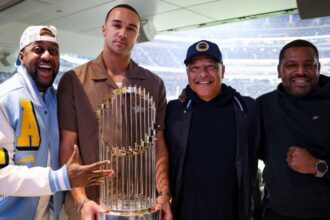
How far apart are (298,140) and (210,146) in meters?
0.46

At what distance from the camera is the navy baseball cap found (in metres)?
1.82

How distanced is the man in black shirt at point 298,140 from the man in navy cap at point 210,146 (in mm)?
112

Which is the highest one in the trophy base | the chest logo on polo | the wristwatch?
the chest logo on polo

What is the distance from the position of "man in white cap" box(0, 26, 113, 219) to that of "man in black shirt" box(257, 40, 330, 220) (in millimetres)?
932

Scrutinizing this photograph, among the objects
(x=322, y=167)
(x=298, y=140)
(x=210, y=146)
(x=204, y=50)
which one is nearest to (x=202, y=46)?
(x=204, y=50)

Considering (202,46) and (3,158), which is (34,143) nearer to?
(3,158)

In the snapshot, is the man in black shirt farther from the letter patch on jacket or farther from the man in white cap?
the letter patch on jacket

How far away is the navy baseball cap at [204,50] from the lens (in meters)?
1.82

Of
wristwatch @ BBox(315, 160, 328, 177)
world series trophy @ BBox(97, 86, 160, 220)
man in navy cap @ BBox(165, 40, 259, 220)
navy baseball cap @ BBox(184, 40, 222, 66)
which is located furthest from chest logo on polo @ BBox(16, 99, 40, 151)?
wristwatch @ BBox(315, 160, 328, 177)

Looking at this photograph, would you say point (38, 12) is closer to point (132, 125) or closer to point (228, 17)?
point (228, 17)

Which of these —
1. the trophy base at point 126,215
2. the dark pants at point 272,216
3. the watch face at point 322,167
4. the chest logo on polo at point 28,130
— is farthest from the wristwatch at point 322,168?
the chest logo on polo at point 28,130

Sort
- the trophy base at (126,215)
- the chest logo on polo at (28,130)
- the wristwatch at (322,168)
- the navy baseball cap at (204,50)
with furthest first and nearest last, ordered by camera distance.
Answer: the navy baseball cap at (204,50), the wristwatch at (322,168), the chest logo on polo at (28,130), the trophy base at (126,215)

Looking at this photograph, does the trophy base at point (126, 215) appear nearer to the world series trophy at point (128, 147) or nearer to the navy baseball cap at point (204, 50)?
the world series trophy at point (128, 147)

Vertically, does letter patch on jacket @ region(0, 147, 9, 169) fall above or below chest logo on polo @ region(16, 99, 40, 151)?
below
